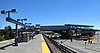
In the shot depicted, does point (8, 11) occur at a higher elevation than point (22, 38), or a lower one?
higher

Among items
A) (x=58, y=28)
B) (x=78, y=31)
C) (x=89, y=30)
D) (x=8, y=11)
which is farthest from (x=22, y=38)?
(x=89, y=30)

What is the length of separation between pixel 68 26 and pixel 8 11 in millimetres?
125060

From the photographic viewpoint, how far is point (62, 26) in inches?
5832

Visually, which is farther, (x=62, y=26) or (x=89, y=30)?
(x=89, y=30)

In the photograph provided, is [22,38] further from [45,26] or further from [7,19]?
[45,26]

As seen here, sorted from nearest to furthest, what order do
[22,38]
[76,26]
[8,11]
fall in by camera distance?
[8,11] → [22,38] → [76,26]

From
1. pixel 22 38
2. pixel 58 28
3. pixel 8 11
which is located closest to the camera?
pixel 8 11

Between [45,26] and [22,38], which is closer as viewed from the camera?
[22,38]

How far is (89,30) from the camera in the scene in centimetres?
16788

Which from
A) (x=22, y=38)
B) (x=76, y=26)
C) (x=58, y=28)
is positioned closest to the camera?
(x=22, y=38)

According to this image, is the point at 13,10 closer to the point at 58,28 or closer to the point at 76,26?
the point at 58,28

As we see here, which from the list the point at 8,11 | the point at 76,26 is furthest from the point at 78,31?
the point at 8,11

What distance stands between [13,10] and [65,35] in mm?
125784

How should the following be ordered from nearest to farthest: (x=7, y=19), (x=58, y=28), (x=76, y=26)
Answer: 1. (x=7, y=19)
2. (x=58, y=28)
3. (x=76, y=26)
